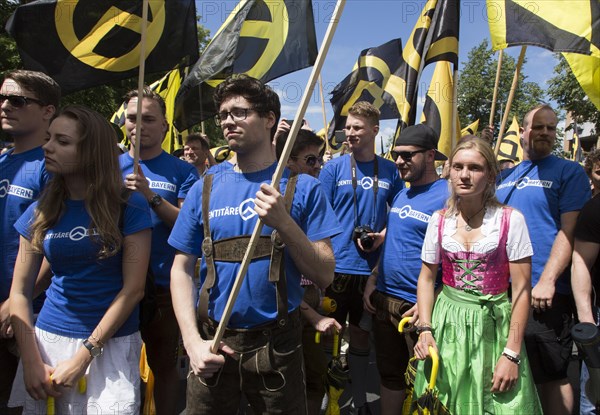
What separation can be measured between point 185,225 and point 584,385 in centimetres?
233

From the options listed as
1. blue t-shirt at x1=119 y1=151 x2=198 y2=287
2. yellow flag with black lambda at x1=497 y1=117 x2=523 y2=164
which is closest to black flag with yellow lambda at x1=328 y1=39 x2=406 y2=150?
blue t-shirt at x1=119 y1=151 x2=198 y2=287

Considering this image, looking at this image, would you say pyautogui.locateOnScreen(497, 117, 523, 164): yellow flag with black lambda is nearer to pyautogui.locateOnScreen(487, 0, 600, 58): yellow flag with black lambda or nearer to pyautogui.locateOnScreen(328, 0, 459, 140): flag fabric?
pyautogui.locateOnScreen(328, 0, 459, 140): flag fabric

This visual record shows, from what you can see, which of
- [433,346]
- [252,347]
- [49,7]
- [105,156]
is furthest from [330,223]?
[49,7]

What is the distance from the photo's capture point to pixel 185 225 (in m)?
2.11

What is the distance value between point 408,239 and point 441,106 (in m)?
1.98

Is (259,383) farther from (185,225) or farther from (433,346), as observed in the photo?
(433,346)

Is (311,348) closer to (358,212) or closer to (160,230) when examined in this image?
(358,212)

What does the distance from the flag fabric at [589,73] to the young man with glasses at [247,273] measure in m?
1.95

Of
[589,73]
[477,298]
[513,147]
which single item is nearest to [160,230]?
[477,298]

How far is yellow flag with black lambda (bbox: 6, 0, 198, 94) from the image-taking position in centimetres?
297

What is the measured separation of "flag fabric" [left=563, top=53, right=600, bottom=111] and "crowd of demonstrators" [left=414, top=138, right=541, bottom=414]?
3.04 feet

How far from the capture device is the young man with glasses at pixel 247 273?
1968 mm

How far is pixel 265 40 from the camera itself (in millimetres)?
4059

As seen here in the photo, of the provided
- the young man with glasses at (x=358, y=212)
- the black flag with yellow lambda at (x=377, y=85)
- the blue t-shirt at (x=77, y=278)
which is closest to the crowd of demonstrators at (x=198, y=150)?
the black flag with yellow lambda at (x=377, y=85)
